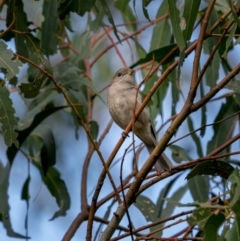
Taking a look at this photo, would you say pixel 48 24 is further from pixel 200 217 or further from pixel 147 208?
pixel 200 217

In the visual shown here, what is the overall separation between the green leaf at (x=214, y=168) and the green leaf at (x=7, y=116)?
2.08ft

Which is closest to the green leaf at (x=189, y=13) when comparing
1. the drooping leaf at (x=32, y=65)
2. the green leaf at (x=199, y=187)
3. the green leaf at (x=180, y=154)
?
the drooping leaf at (x=32, y=65)

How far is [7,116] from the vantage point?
2.36 meters

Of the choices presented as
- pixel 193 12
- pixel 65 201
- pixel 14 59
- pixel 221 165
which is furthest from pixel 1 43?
pixel 65 201

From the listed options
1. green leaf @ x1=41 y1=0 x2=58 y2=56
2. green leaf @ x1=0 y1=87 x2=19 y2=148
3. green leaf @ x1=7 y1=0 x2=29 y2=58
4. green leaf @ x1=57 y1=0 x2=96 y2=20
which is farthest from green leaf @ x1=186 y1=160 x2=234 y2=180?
green leaf @ x1=7 y1=0 x2=29 y2=58

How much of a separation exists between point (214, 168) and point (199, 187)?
4.20 ft

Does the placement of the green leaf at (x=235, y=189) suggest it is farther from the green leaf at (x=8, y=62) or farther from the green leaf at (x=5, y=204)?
the green leaf at (x=5, y=204)

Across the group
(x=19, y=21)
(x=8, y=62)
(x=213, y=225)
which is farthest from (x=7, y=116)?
(x=19, y=21)

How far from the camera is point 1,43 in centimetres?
247

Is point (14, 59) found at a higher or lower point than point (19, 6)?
lower

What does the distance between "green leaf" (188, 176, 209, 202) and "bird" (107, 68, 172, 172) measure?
0.26 metres

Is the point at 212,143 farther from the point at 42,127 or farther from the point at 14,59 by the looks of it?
the point at 14,59

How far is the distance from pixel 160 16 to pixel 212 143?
764 mm

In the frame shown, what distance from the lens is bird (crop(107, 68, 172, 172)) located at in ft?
13.0
